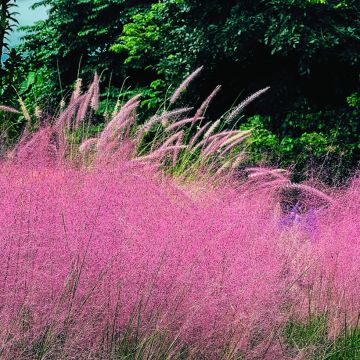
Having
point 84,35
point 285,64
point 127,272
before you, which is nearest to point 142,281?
point 127,272

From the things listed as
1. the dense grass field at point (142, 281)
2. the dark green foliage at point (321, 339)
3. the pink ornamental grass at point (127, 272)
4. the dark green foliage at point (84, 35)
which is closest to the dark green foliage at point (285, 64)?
the dark green foliage at point (84, 35)

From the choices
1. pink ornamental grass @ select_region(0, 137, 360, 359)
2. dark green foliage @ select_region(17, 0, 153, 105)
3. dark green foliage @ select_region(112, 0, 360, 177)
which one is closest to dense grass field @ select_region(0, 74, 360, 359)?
pink ornamental grass @ select_region(0, 137, 360, 359)

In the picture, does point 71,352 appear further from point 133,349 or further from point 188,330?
point 188,330

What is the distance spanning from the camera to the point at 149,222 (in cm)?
302

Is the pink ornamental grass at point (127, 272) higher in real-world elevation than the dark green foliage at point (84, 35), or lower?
lower

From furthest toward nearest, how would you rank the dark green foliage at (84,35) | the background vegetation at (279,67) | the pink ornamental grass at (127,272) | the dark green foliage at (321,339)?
the dark green foliage at (84,35)
the background vegetation at (279,67)
the dark green foliage at (321,339)
the pink ornamental grass at (127,272)

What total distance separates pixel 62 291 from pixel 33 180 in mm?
A: 867

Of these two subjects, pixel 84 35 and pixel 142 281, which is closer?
pixel 142 281

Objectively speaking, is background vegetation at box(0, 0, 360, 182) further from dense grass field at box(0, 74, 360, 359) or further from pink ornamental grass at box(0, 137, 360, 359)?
pink ornamental grass at box(0, 137, 360, 359)

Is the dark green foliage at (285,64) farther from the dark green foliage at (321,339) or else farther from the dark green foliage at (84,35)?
the dark green foliage at (321,339)

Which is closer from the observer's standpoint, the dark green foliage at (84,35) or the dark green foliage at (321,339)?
the dark green foliage at (321,339)

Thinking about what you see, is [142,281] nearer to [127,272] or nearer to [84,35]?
[127,272]

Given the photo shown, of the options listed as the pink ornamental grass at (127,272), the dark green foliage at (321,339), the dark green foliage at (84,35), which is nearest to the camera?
the pink ornamental grass at (127,272)

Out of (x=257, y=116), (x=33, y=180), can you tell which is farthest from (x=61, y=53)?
(x=33, y=180)
